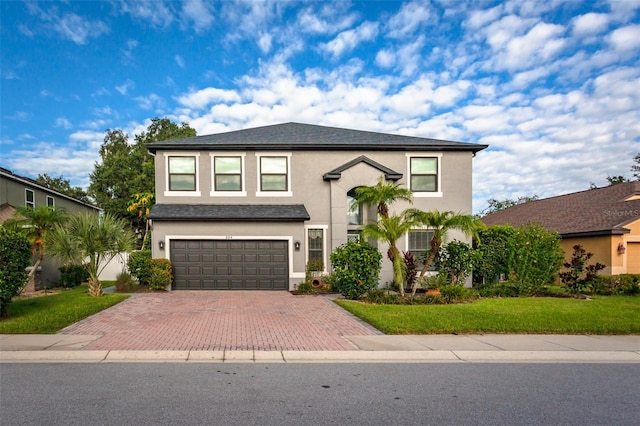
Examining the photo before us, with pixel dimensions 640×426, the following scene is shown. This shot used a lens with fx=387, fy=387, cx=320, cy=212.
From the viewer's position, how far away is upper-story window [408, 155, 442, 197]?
18.6 m

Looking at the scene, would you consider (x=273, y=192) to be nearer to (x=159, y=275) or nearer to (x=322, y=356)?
(x=159, y=275)

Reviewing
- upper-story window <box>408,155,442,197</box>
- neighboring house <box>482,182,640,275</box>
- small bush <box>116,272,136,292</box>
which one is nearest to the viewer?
small bush <box>116,272,136,292</box>

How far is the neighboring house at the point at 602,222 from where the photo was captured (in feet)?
61.7

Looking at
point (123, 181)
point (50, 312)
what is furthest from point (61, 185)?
point (50, 312)

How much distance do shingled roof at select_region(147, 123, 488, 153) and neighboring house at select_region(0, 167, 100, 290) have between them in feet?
21.8

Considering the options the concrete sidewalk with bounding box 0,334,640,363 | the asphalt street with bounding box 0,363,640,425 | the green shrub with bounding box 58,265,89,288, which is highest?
the asphalt street with bounding box 0,363,640,425

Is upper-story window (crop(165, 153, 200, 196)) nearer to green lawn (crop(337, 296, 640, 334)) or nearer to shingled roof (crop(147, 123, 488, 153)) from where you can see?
shingled roof (crop(147, 123, 488, 153))

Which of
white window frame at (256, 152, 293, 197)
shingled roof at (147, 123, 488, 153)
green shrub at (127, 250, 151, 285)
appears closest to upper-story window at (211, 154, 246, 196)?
shingled roof at (147, 123, 488, 153)

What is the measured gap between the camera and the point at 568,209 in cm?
2458

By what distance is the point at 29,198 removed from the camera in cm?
2069

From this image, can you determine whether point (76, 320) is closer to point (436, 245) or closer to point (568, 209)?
point (436, 245)

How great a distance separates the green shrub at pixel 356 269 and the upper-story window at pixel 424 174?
5850mm

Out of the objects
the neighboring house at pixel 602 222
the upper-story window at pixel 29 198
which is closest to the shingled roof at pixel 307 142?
the neighboring house at pixel 602 222

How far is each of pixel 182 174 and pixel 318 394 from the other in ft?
49.5
